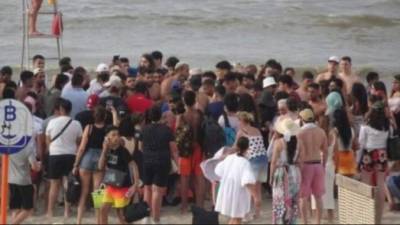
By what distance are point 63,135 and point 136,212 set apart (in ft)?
5.57

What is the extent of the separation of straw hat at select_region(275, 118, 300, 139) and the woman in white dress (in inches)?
17.9

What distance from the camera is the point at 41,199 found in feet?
55.0

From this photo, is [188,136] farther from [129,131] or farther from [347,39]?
[347,39]

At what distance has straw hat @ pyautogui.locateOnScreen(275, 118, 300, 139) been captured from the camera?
14797 mm

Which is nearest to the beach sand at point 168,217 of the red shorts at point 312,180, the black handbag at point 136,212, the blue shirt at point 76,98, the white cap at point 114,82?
Result: the red shorts at point 312,180

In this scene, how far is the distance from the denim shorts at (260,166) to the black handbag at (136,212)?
164 centimetres

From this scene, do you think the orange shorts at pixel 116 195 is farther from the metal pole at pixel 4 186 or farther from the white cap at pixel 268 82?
the white cap at pixel 268 82

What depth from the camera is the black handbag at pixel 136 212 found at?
1451 cm

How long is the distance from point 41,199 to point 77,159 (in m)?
1.64

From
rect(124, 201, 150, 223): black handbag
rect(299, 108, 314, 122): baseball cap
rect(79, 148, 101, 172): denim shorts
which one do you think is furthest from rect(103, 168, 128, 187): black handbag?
rect(299, 108, 314, 122): baseball cap

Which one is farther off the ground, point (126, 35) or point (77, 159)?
point (126, 35)

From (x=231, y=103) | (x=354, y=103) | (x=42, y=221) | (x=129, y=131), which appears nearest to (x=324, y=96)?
(x=354, y=103)

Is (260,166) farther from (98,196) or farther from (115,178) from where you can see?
(98,196)

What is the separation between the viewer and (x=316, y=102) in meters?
16.4
